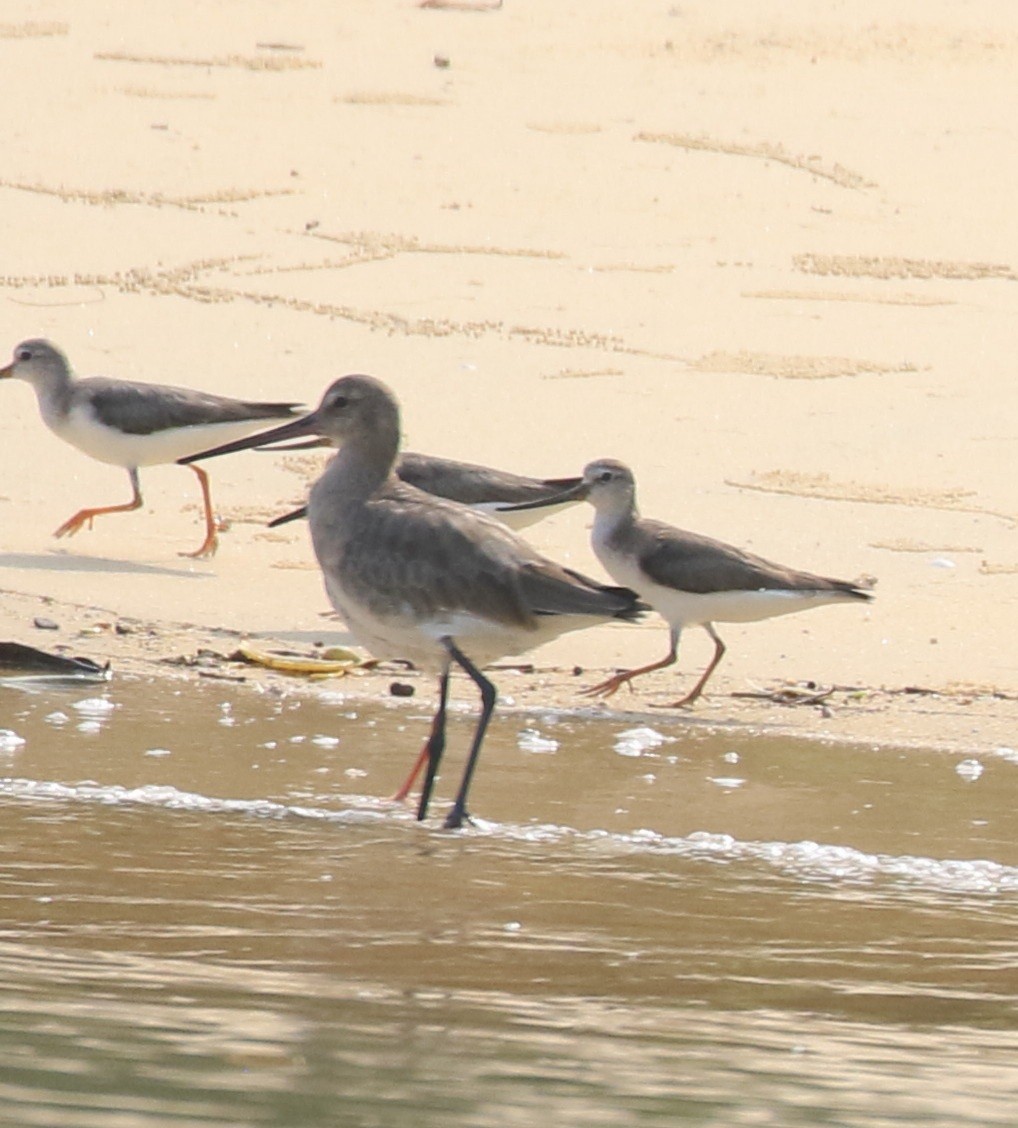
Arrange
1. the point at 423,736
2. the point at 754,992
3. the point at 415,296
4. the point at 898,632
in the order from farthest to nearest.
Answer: the point at 415,296 < the point at 898,632 < the point at 423,736 < the point at 754,992

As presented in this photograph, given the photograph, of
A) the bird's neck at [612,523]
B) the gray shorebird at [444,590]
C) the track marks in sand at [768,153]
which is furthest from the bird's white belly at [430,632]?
the track marks in sand at [768,153]

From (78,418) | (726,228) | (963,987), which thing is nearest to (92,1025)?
(963,987)

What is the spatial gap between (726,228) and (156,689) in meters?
6.50

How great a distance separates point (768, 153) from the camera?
47.7 feet

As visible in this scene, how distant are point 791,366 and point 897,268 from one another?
5.50ft

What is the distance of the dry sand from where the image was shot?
29.5 ft

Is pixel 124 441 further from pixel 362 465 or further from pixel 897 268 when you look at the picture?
pixel 897 268

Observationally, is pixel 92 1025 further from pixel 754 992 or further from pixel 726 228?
pixel 726 228

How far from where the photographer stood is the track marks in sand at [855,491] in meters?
10.1

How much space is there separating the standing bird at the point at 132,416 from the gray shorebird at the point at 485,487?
1.08 meters

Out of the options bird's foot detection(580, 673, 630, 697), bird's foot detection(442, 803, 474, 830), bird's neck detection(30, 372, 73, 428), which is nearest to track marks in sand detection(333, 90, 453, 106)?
bird's neck detection(30, 372, 73, 428)

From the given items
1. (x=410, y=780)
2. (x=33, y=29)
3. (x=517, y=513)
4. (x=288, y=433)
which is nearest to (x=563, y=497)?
(x=517, y=513)

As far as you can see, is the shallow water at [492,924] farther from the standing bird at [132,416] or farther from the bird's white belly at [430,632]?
the standing bird at [132,416]

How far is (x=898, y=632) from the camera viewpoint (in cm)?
869
